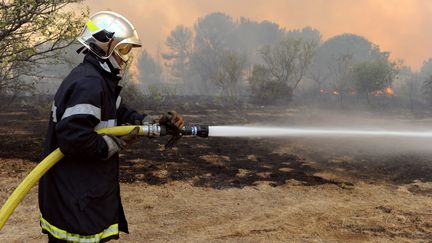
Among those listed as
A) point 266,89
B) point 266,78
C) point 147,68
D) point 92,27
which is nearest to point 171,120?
point 92,27

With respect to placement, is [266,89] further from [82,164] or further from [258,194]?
[82,164]

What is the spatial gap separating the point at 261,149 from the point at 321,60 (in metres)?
56.0

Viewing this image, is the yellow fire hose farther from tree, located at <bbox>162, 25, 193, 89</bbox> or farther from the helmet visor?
tree, located at <bbox>162, 25, 193, 89</bbox>

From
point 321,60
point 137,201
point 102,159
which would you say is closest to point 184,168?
point 137,201

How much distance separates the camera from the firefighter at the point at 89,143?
101 inches

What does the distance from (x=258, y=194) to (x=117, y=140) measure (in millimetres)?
4740

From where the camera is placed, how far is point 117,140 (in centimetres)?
279

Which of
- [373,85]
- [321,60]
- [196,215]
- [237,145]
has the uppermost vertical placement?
[321,60]

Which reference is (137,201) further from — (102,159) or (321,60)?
(321,60)

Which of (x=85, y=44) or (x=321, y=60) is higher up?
(x=321, y=60)

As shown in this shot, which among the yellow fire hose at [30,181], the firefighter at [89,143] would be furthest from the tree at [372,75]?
the yellow fire hose at [30,181]

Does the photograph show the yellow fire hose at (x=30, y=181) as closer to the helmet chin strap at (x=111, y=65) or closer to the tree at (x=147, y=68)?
the helmet chin strap at (x=111, y=65)

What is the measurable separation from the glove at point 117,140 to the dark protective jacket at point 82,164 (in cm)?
4

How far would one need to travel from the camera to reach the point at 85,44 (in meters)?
2.86
